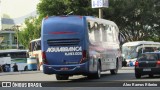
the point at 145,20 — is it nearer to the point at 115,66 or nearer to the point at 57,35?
the point at 115,66

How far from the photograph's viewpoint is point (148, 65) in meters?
26.8

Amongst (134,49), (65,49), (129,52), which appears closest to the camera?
(65,49)

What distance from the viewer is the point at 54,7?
67562 millimetres

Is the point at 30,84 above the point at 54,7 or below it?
below

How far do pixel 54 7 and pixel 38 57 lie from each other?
1379 centimetres

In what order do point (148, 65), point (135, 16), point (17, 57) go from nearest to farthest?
1. point (148, 65)
2. point (17, 57)
3. point (135, 16)

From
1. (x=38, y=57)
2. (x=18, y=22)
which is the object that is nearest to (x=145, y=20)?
(x=38, y=57)

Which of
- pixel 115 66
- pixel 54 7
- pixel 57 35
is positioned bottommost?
pixel 115 66

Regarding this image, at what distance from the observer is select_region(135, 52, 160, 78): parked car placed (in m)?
26.7

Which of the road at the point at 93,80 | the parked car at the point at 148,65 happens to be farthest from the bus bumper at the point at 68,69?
the parked car at the point at 148,65

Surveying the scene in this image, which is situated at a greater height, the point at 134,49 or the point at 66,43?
the point at 66,43

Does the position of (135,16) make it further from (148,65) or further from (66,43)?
(66,43)

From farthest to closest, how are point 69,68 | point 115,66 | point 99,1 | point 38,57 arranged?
1. point 99,1
2. point 38,57
3. point 115,66
4. point 69,68

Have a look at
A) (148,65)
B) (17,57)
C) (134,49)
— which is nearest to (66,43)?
(148,65)
